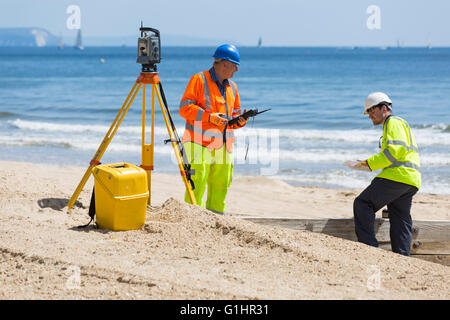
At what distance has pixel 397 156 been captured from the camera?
4562 millimetres

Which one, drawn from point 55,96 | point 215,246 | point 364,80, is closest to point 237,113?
point 215,246

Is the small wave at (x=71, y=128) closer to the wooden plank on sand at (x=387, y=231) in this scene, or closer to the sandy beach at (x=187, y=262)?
the sandy beach at (x=187, y=262)

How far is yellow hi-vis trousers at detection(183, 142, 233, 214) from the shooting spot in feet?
16.9

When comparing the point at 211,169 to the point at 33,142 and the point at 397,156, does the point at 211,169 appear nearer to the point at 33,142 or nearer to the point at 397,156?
the point at 397,156

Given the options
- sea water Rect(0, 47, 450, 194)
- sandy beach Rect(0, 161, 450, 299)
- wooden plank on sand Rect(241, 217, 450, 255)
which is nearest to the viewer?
sandy beach Rect(0, 161, 450, 299)

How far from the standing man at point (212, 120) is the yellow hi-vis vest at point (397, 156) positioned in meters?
1.25

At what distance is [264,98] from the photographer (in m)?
27.3

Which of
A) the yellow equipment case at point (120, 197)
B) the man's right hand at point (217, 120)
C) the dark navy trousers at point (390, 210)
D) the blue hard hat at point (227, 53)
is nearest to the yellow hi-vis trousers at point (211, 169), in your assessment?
the man's right hand at point (217, 120)

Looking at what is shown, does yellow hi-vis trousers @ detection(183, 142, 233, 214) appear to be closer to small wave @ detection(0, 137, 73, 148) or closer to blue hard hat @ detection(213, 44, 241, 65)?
blue hard hat @ detection(213, 44, 241, 65)

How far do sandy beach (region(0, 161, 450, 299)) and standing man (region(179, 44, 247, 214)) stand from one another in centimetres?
42

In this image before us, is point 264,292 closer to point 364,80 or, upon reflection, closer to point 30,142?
point 30,142

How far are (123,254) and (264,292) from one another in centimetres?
118

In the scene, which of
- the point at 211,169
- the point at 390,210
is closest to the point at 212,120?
the point at 211,169

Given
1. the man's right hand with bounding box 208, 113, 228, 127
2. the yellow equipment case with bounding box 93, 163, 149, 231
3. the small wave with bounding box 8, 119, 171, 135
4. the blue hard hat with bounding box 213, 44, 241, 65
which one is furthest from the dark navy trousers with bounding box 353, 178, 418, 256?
the small wave with bounding box 8, 119, 171, 135
